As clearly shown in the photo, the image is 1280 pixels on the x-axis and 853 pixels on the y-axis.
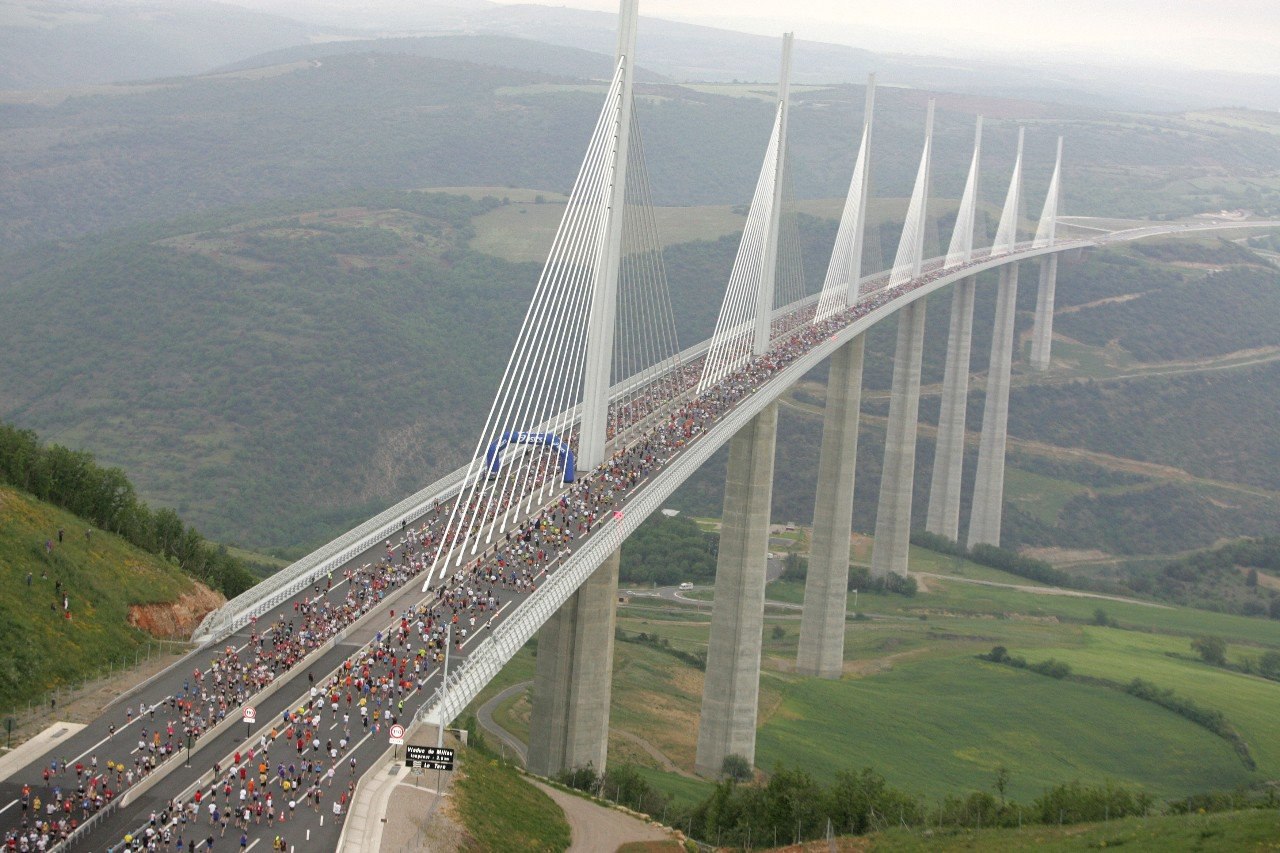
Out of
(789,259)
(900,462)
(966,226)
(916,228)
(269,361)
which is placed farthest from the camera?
(269,361)

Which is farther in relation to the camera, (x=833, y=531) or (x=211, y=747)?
(x=833, y=531)

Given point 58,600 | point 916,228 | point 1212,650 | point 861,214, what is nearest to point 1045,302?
point 916,228

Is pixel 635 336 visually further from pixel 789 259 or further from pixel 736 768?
pixel 789 259

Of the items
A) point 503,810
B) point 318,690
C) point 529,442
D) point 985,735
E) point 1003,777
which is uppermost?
point 529,442

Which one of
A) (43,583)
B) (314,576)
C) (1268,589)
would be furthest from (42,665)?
(1268,589)

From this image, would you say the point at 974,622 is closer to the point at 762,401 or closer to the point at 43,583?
the point at 762,401

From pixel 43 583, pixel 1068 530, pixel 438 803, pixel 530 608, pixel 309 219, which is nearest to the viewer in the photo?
pixel 438 803
